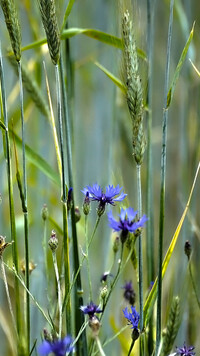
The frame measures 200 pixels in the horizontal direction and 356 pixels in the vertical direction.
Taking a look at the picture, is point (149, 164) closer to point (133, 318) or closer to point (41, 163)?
point (41, 163)

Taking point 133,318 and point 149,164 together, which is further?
point 149,164

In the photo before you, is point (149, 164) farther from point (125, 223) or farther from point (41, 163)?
point (125, 223)

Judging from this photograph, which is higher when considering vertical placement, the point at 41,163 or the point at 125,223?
the point at 41,163

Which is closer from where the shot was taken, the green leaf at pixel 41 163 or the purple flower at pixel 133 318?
the purple flower at pixel 133 318

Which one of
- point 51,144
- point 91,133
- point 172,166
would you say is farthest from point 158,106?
point 51,144

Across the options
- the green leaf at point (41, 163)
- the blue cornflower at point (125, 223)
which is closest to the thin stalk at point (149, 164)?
the green leaf at point (41, 163)

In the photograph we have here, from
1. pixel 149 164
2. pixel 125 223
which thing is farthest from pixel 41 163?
pixel 125 223

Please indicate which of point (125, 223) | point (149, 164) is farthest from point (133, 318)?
point (149, 164)

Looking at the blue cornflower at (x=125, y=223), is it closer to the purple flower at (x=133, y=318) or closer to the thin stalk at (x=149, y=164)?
the purple flower at (x=133, y=318)

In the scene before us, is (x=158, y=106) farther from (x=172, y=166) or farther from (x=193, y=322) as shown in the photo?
(x=193, y=322)

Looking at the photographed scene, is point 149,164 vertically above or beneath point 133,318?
above

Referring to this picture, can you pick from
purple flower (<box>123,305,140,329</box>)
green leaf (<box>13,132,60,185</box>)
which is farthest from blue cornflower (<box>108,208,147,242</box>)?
green leaf (<box>13,132,60,185</box>)

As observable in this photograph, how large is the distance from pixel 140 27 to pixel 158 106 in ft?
6.01

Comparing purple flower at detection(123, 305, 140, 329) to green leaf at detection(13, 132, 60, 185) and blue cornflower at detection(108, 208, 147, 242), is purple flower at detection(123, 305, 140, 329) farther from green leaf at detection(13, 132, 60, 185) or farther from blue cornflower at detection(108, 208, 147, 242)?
green leaf at detection(13, 132, 60, 185)
